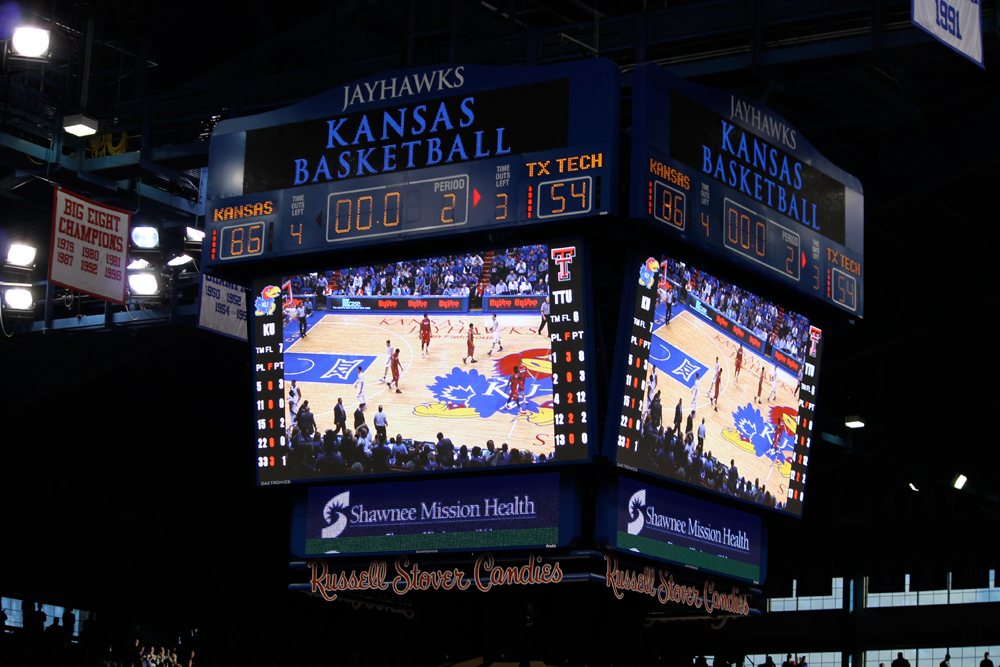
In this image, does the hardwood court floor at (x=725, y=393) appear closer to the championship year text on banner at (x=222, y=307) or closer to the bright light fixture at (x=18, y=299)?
the championship year text on banner at (x=222, y=307)

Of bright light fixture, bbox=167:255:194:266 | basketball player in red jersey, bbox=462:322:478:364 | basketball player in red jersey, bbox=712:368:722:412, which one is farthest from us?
bright light fixture, bbox=167:255:194:266

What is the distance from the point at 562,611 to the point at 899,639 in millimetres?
22645

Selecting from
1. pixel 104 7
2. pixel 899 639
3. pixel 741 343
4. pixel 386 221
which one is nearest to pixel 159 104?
pixel 104 7

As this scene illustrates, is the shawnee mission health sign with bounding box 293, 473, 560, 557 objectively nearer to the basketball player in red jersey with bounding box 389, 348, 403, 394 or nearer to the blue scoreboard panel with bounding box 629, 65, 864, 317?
the basketball player in red jersey with bounding box 389, 348, 403, 394

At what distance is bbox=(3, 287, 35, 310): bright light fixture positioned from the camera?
2631 cm

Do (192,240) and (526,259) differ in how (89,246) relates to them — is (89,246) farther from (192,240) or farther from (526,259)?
(526,259)

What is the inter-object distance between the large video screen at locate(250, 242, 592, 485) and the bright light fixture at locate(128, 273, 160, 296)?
5.59 metres

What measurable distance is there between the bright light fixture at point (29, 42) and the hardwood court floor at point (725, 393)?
11607mm

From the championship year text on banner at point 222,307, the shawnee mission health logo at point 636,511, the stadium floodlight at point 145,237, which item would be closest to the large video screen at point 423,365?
the shawnee mission health logo at point 636,511

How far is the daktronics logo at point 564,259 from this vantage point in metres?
18.6

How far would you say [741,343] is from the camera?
20.1 metres

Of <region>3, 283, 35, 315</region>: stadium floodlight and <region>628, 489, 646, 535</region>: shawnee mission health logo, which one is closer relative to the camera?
<region>628, 489, 646, 535</region>: shawnee mission health logo

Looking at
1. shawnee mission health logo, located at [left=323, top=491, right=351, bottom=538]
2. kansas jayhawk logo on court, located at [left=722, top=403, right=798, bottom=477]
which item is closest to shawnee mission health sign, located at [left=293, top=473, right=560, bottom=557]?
shawnee mission health logo, located at [left=323, top=491, right=351, bottom=538]

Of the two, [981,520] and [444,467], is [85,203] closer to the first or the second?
[444,467]
